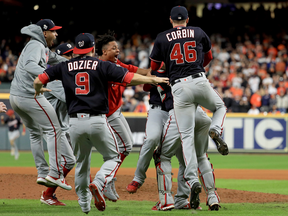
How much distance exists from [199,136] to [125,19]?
1941 cm

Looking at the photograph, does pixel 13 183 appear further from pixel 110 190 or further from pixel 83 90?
pixel 83 90

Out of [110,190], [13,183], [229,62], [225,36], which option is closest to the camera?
[110,190]

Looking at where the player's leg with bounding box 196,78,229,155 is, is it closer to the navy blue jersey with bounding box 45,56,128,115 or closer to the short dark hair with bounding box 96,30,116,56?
the navy blue jersey with bounding box 45,56,128,115

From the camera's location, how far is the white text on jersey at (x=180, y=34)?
5402 mm

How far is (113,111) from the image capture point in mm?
6539

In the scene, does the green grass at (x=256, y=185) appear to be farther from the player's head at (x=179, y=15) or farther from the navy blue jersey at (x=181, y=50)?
the player's head at (x=179, y=15)

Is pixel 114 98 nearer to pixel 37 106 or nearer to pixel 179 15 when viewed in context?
pixel 37 106

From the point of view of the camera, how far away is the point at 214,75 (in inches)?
749

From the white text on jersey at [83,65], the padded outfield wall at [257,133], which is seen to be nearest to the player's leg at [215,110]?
the white text on jersey at [83,65]

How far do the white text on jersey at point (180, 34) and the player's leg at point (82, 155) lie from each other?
1518 millimetres

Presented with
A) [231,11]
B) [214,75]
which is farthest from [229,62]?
[231,11]

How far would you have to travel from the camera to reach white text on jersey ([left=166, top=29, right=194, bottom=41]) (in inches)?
213

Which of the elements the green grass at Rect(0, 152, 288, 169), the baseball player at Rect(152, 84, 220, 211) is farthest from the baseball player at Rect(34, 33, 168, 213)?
the green grass at Rect(0, 152, 288, 169)

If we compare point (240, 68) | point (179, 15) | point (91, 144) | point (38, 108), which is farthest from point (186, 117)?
point (240, 68)
